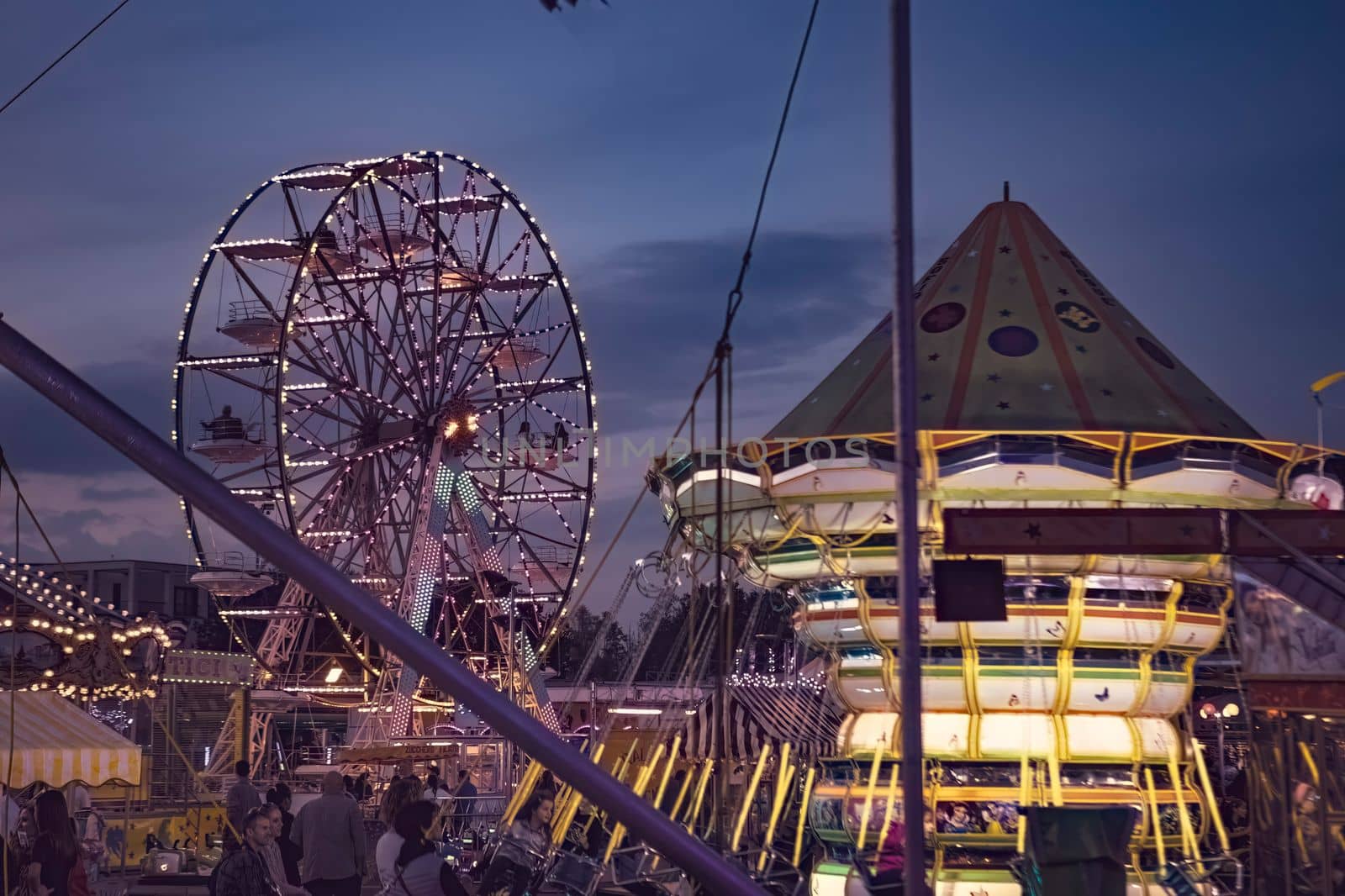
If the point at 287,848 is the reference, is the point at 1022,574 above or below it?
above

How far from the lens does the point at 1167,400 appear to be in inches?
510

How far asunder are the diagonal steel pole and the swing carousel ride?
8.10 m

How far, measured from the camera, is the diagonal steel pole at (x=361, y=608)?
166 inches

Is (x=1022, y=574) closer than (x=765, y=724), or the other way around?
(x=1022, y=574)

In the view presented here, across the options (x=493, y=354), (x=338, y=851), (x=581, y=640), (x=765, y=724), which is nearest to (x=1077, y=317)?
(x=338, y=851)

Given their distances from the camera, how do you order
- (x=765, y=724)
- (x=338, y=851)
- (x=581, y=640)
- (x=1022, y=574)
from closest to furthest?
1. (x=338, y=851)
2. (x=1022, y=574)
3. (x=765, y=724)
4. (x=581, y=640)

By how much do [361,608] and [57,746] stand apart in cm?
868

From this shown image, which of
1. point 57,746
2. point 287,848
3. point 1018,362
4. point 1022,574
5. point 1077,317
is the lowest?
point 287,848

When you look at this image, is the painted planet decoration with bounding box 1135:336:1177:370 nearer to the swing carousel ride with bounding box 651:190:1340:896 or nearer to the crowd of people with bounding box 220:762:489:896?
the swing carousel ride with bounding box 651:190:1340:896

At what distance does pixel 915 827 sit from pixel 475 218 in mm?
29589

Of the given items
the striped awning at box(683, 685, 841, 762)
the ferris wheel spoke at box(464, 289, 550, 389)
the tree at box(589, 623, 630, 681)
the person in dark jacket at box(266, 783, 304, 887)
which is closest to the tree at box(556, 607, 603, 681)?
the tree at box(589, 623, 630, 681)

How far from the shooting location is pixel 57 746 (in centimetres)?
1203

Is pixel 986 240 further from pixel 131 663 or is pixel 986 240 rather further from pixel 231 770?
→ pixel 231 770

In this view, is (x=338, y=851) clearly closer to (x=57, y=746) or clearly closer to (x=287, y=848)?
(x=57, y=746)
